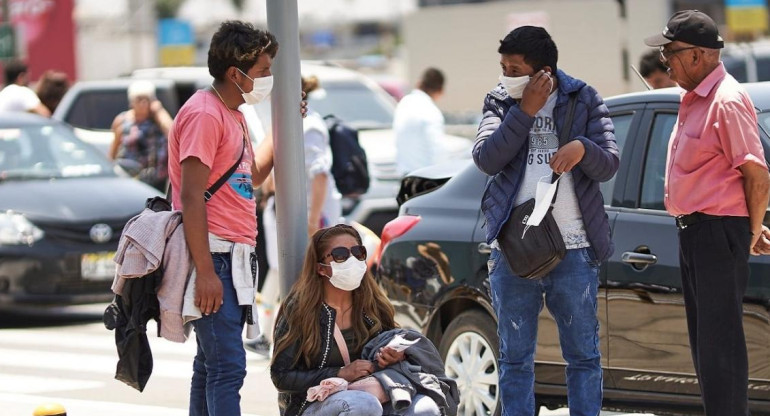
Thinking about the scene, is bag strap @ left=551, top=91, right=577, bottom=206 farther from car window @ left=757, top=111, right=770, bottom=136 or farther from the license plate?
the license plate

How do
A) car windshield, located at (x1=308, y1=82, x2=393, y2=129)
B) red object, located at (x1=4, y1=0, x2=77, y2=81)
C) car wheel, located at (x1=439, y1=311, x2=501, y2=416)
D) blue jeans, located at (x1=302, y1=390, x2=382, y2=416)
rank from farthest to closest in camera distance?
red object, located at (x1=4, y1=0, x2=77, y2=81), car windshield, located at (x1=308, y1=82, x2=393, y2=129), car wheel, located at (x1=439, y1=311, x2=501, y2=416), blue jeans, located at (x1=302, y1=390, x2=382, y2=416)

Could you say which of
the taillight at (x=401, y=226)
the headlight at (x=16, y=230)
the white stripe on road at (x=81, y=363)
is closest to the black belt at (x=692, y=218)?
the taillight at (x=401, y=226)

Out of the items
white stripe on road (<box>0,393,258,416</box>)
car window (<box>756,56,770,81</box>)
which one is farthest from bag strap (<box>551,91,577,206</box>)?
car window (<box>756,56,770,81</box>)

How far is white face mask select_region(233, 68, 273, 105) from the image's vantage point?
5.85 m

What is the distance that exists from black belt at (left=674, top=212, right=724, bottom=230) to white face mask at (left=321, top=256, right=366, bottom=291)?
130cm

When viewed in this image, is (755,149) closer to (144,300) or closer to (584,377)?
(584,377)

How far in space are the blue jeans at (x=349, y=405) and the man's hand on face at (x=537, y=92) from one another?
4.08 ft

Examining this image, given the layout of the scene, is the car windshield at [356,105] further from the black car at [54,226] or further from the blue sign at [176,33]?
the blue sign at [176,33]

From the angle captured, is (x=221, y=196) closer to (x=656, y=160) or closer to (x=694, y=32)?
(x=694, y=32)

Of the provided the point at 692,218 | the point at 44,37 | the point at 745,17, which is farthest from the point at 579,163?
the point at 44,37

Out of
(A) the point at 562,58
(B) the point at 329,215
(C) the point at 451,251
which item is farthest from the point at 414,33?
(C) the point at 451,251

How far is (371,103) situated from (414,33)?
2755 cm

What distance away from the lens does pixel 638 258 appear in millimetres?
6727

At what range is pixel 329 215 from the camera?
10617mm
